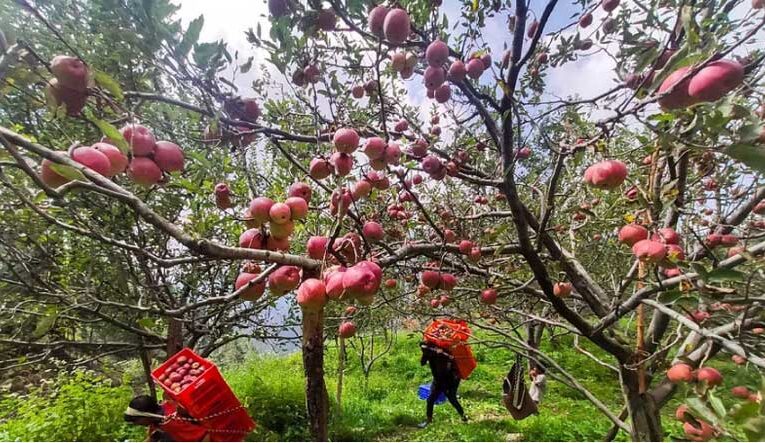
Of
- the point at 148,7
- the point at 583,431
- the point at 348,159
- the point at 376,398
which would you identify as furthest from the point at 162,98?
the point at 376,398

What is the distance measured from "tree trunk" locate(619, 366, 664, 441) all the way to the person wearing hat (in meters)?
2.47

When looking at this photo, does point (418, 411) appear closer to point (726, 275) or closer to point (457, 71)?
point (457, 71)

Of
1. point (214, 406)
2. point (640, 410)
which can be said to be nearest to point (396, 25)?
point (214, 406)

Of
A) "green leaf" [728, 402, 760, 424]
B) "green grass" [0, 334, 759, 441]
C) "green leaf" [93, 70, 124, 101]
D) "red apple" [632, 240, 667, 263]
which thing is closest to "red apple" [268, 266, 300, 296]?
"green leaf" [93, 70, 124, 101]

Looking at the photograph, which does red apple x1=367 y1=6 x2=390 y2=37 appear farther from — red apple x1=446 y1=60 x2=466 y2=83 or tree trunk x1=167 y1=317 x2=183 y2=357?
tree trunk x1=167 y1=317 x2=183 y2=357

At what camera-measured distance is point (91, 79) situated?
3.43 ft

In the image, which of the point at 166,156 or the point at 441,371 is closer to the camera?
the point at 166,156

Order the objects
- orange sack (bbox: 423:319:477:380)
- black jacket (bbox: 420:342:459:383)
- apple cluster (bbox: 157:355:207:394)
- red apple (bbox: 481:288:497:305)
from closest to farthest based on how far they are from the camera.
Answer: apple cluster (bbox: 157:355:207:394) → red apple (bbox: 481:288:497:305) → orange sack (bbox: 423:319:477:380) → black jacket (bbox: 420:342:459:383)

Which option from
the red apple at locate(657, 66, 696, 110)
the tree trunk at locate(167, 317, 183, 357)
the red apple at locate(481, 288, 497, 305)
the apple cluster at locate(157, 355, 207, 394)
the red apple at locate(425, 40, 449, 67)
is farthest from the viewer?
the tree trunk at locate(167, 317, 183, 357)

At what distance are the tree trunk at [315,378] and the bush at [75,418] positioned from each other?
3871 mm

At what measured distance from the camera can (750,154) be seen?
2.75 ft

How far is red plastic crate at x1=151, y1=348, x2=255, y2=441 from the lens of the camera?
228cm

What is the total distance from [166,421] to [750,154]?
2.77m

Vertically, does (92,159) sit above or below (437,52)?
below
